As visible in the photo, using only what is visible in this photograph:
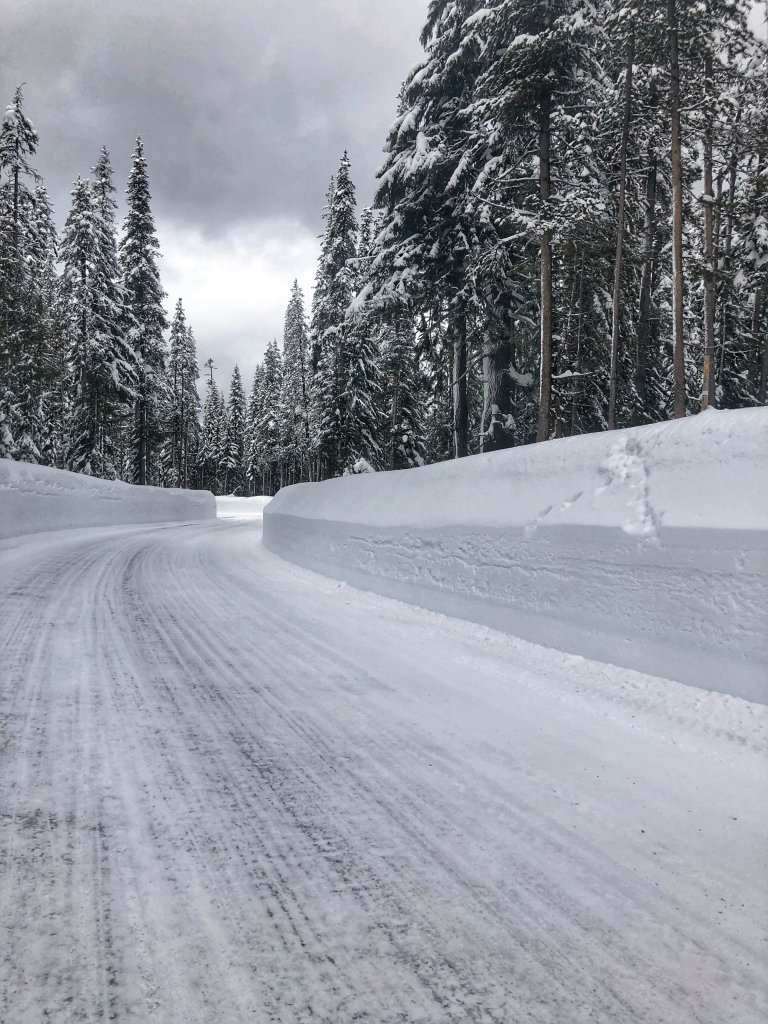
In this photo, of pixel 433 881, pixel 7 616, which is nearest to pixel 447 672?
pixel 433 881

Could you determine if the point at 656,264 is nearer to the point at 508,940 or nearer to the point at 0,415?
the point at 508,940

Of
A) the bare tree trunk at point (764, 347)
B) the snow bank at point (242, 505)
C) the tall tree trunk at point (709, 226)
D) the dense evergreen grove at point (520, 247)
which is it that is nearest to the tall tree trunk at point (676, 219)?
the dense evergreen grove at point (520, 247)

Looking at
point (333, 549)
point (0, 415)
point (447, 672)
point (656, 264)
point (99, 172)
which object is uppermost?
point (99, 172)

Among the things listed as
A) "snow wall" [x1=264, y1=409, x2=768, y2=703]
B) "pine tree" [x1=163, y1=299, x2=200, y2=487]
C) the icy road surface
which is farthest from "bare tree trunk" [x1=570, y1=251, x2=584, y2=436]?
"pine tree" [x1=163, y1=299, x2=200, y2=487]

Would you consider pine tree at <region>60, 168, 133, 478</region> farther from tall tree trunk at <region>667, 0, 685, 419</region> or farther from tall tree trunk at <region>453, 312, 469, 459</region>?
tall tree trunk at <region>667, 0, 685, 419</region>

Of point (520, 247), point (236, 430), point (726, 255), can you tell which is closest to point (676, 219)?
point (520, 247)

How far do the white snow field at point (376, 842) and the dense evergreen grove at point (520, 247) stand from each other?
29.8 feet

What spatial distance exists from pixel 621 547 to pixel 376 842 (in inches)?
109

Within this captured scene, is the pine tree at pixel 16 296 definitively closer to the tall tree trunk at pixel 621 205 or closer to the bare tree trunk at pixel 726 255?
the tall tree trunk at pixel 621 205

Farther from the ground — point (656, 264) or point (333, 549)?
point (656, 264)

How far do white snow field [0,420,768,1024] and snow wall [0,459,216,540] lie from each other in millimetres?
12765

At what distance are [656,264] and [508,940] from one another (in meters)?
19.2

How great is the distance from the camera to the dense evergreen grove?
37.2 feet

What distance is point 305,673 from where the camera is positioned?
4203mm
